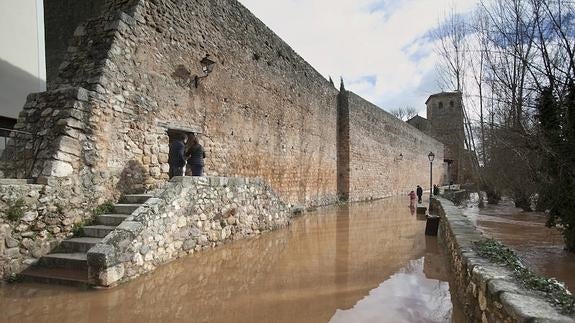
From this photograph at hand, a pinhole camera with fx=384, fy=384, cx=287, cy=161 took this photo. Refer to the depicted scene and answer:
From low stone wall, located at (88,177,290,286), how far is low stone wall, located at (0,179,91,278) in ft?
3.18

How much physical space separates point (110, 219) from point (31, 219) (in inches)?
41.2

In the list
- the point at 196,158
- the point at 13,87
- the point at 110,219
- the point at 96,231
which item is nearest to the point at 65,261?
the point at 96,231

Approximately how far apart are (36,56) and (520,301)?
1296 cm

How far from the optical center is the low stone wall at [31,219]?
4660mm

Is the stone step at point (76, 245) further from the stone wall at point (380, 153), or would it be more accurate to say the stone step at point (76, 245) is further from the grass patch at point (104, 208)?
the stone wall at point (380, 153)

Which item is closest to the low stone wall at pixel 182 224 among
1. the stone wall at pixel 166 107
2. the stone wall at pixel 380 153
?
the stone wall at pixel 166 107

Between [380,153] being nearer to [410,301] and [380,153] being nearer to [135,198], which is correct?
[135,198]

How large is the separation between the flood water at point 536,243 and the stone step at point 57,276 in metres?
5.96

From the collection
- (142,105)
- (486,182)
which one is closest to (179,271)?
(142,105)

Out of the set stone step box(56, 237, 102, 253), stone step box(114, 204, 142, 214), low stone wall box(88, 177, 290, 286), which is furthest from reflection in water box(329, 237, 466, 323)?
stone step box(114, 204, 142, 214)

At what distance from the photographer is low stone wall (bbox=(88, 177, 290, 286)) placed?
4688 mm

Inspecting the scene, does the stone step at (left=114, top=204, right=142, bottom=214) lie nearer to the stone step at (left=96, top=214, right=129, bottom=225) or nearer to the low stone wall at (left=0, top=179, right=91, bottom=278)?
the stone step at (left=96, top=214, right=129, bottom=225)

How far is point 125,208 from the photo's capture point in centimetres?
606

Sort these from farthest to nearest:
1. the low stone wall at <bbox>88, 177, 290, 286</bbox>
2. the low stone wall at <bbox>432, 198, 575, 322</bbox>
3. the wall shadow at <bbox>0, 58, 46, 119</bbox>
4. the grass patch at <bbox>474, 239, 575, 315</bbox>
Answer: the wall shadow at <bbox>0, 58, 46, 119</bbox>
the low stone wall at <bbox>88, 177, 290, 286</bbox>
the grass patch at <bbox>474, 239, 575, 315</bbox>
the low stone wall at <bbox>432, 198, 575, 322</bbox>
